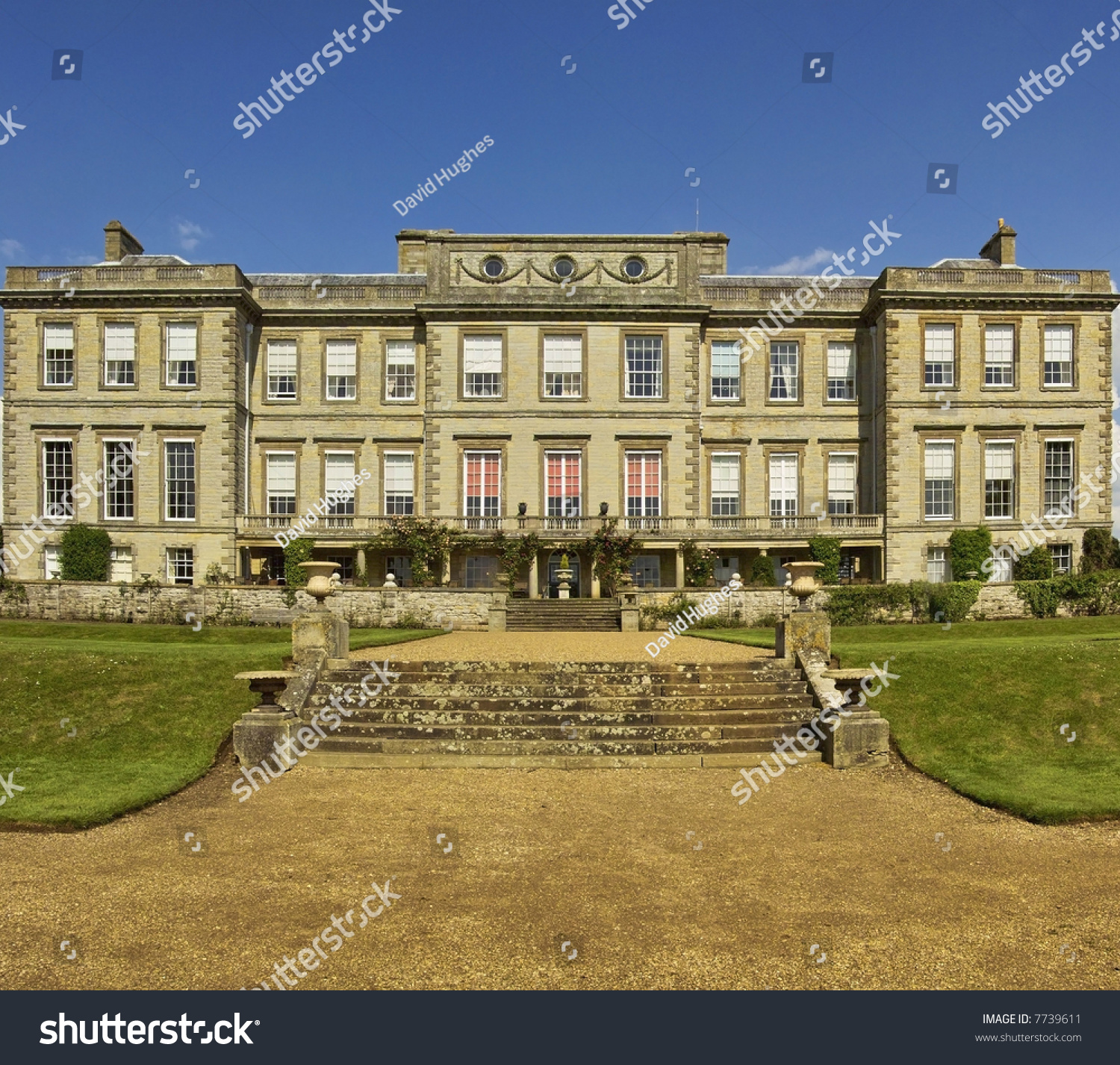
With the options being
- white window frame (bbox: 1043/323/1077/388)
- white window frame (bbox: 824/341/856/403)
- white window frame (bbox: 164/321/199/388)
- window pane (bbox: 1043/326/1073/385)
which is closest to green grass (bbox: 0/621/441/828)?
white window frame (bbox: 164/321/199/388)

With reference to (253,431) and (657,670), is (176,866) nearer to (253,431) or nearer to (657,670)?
(657,670)

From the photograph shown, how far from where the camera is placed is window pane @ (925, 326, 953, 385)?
30.5 meters

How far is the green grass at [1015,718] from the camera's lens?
28.6ft

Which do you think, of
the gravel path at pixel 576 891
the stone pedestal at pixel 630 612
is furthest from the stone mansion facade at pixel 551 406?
the gravel path at pixel 576 891

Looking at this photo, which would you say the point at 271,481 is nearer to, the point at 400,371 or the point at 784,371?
the point at 400,371

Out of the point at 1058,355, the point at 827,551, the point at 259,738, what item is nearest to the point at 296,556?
the point at 259,738

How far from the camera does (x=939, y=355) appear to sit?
30.5 meters

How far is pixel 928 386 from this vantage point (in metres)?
30.5

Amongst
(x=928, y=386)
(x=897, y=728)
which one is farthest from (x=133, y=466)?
(x=928, y=386)

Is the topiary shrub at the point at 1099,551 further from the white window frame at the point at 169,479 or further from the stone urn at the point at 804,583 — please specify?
the white window frame at the point at 169,479

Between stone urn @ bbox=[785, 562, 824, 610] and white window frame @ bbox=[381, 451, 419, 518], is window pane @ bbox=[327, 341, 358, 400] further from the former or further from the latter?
stone urn @ bbox=[785, 562, 824, 610]

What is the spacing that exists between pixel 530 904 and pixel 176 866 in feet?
10.7

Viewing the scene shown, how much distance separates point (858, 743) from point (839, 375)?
83.3ft

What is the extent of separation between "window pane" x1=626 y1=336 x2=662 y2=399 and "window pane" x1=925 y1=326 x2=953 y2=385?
10.5m
